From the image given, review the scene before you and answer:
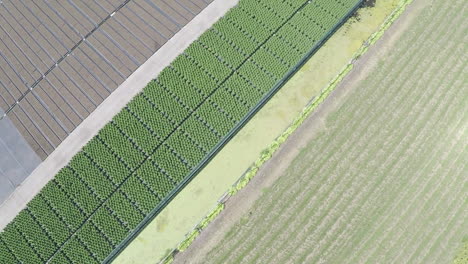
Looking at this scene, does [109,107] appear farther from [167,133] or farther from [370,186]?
[370,186]

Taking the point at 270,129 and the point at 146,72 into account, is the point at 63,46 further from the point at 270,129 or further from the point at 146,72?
the point at 270,129

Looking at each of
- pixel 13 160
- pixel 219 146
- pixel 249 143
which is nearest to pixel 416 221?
pixel 249 143

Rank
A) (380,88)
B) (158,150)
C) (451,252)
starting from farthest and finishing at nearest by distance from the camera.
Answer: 1. (380,88)
2. (158,150)
3. (451,252)

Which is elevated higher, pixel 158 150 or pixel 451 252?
pixel 451 252

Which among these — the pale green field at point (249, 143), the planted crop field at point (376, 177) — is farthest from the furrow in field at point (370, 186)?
the pale green field at point (249, 143)

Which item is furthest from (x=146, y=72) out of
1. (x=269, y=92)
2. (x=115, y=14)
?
(x=269, y=92)

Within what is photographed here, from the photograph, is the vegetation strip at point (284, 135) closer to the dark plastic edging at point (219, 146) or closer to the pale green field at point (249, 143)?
the pale green field at point (249, 143)

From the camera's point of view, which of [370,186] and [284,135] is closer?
[370,186]
